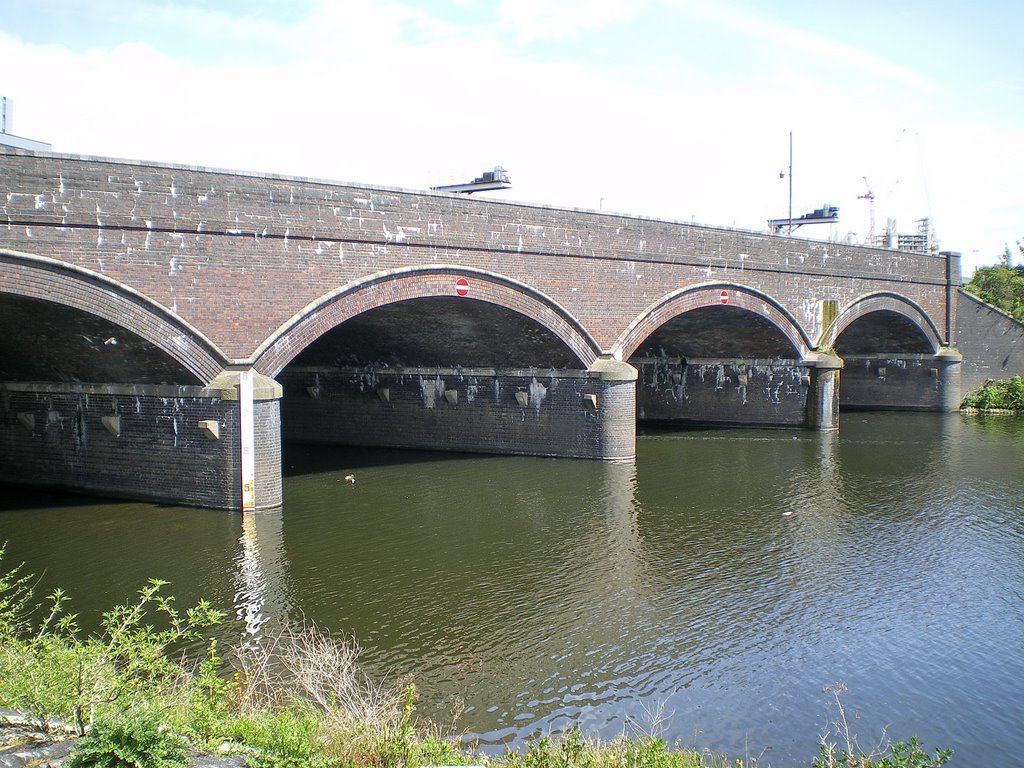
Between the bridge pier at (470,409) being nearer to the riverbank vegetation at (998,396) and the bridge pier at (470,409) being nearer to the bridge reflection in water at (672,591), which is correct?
the bridge reflection in water at (672,591)

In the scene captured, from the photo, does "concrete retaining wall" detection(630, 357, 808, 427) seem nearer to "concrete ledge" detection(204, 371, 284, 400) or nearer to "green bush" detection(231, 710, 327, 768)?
"concrete ledge" detection(204, 371, 284, 400)

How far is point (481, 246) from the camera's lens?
691 inches

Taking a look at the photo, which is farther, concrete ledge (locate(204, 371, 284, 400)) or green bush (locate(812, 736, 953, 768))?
concrete ledge (locate(204, 371, 284, 400))

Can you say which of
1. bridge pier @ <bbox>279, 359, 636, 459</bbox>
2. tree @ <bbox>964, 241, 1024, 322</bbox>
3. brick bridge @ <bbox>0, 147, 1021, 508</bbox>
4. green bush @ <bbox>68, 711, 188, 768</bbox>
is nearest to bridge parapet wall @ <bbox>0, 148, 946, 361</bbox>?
brick bridge @ <bbox>0, 147, 1021, 508</bbox>

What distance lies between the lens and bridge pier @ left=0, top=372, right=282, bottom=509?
14.4 meters

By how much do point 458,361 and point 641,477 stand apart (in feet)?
17.5

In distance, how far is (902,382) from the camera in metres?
32.8

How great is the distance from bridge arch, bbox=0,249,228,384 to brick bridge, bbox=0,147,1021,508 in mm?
29

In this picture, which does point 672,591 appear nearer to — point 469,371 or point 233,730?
point 233,730

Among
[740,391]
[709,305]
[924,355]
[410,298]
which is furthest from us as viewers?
[924,355]

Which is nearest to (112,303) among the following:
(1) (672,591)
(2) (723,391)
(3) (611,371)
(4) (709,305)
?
(1) (672,591)

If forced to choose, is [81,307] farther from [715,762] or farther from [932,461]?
[932,461]

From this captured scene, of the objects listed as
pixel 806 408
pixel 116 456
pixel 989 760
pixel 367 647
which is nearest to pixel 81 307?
pixel 116 456

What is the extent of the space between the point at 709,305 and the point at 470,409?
655 centimetres
